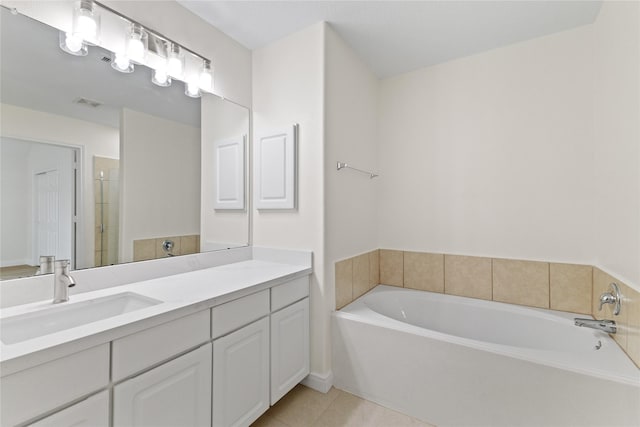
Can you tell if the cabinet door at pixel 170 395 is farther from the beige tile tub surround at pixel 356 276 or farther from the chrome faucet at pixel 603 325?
the chrome faucet at pixel 603 325

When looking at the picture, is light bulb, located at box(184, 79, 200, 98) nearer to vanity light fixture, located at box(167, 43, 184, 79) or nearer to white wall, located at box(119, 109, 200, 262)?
vanity light fixture, located at box(167, 43, 184, 79)

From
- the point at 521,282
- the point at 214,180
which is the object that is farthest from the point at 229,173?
the point at 521,282

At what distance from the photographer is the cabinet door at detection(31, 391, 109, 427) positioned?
2.66 feet

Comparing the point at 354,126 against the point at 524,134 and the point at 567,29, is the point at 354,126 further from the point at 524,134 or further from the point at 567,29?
the point at 567,29

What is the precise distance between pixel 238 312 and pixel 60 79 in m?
1.36

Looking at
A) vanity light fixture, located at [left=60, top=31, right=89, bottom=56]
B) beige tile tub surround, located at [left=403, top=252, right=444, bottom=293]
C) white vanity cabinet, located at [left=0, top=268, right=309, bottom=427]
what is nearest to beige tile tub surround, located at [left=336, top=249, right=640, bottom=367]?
beige tile tub surround, located at [left=403, top=252, right=444, bottom=293]

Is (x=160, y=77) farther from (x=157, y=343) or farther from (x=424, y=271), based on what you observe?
(x=424, y=271)

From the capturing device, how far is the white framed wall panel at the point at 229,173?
1999 millimetres

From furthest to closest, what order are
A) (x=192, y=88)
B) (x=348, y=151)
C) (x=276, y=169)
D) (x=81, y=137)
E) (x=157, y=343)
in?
(x=348, y=151)
(x=276, y=169)
(x=192, y=88)
(x=81, y=137)
(x=157, y=343)

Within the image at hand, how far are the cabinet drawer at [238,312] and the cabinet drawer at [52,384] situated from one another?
1.38 feet

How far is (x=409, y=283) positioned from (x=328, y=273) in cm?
97

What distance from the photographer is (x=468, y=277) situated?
88.7 inches

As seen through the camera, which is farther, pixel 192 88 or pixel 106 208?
pixel 192 88

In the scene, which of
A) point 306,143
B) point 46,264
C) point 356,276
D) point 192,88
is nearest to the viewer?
point 46,264
